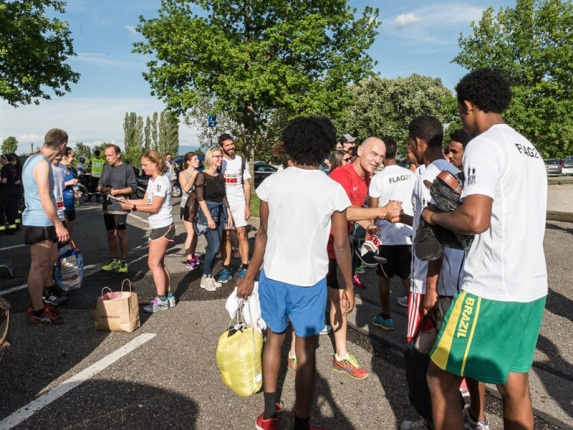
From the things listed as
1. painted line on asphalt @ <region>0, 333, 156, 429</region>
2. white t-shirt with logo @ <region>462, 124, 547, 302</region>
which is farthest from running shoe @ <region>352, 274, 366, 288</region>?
white t-shirt with logo @ <region>462, 124, 547, 302</region>

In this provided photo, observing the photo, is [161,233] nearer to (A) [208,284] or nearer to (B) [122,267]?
(A) [208,284]

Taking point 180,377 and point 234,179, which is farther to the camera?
point 234,179

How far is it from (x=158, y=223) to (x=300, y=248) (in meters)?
2.99

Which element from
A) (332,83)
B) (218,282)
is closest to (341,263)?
(218,282)

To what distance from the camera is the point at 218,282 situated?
21.2 feet

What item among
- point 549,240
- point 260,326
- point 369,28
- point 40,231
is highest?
point 369,28

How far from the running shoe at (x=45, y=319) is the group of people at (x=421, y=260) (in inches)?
0.6

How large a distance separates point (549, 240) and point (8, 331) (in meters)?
10.4

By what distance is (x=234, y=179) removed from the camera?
6859 mm

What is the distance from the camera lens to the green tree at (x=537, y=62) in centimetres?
2438

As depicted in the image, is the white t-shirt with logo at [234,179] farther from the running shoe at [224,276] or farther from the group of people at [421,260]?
the group of people at [421,260]

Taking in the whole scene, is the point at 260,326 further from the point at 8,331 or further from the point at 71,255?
the point at 71,255

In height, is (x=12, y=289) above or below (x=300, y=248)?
below

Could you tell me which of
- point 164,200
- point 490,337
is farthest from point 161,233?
point 490,337
